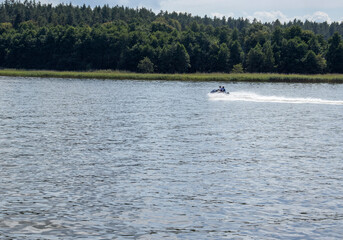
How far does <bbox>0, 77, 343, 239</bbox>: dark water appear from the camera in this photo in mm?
16719

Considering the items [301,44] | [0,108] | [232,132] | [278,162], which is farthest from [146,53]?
[278,162]

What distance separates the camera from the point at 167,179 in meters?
23.2

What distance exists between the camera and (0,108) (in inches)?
2179

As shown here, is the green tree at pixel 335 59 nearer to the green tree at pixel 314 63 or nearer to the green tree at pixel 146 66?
the green tree at pixel 314 63

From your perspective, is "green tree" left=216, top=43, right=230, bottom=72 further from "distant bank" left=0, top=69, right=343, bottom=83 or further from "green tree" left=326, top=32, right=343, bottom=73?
"distant bank" left=0, top=69, right=343, bottom=83

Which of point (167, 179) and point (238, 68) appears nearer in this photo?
point (167, 179)

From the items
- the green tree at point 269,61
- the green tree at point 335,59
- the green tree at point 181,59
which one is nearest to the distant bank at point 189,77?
the green tree at point 181,59

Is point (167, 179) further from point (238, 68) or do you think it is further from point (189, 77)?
point (238, 68)

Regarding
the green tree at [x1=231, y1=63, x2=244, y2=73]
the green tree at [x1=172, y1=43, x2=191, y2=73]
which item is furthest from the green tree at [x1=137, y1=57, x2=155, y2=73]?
the green tree at [x1=231, y1=63, x2=244, y2=73]

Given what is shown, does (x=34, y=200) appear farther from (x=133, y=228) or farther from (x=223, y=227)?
(x=223, y=227)

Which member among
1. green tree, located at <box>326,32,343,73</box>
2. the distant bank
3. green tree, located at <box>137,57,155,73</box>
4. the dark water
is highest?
green tree, located at <box>326,32,343,73</box>

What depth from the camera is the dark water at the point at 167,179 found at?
658 inches

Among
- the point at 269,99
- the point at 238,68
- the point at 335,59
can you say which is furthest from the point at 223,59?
the point at 269,99

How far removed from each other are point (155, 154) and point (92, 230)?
13.8m
